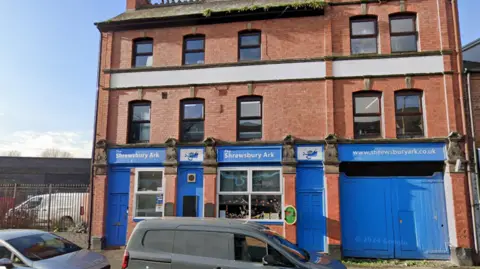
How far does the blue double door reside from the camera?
10164 millimetres

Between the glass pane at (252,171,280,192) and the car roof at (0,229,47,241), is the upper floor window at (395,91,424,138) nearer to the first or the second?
the glass pane at (252,171,280,192)

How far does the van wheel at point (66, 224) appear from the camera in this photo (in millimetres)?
13609

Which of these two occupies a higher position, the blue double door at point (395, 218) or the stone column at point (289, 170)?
the stone column at point (289, 170)

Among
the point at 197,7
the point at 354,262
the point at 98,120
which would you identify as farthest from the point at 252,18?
the point at 354,262

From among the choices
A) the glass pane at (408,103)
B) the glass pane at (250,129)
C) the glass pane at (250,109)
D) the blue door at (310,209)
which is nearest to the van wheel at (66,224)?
the glass pane at (250,129)

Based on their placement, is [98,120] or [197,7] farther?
[197,7]

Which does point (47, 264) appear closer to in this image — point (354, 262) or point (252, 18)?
point (354, 262)

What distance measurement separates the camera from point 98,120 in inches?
487

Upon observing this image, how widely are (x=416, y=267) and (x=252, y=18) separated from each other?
32.9ft

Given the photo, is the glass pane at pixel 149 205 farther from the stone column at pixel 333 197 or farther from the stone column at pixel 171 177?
the stone column at pixel 333 197

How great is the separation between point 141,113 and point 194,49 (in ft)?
10.7

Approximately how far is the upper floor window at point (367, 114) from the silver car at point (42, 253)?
877 cm

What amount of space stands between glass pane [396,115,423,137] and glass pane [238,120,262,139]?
476 centimetres

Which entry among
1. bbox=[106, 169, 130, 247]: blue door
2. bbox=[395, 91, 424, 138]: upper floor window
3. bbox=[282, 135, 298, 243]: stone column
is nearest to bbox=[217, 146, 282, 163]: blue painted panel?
bbox=[282, 135, 298, 243]: stone column
